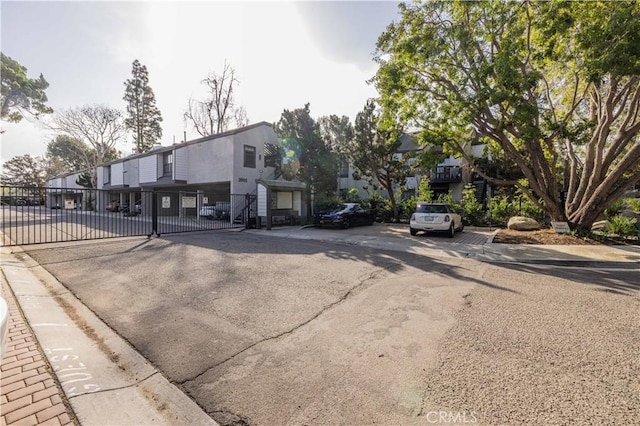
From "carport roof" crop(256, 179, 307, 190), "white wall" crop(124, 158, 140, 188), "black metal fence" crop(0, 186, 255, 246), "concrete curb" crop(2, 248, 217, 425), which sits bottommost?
"concrete curb" crop(2, 248, 217, 425)

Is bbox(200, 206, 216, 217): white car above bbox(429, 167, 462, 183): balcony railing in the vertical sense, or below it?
below

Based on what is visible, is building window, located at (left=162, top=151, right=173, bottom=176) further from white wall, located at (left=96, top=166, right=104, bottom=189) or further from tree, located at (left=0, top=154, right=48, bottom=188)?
tree, located at (left=0, top=154, right=48, bottom=188)

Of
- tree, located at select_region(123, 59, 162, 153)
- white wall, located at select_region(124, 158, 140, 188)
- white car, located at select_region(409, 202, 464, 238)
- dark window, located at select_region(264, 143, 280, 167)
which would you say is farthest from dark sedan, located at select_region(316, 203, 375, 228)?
tree, located at select_region(123, 59, 162, 153)

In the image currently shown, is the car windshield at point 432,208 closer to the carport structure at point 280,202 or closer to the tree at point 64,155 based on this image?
the carport structure at point 280,202

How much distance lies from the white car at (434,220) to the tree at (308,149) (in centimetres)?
711

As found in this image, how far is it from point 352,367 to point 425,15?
13.0 m

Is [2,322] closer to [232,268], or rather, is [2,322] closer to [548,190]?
[232,268]

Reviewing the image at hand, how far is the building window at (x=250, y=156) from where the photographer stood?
1864cm

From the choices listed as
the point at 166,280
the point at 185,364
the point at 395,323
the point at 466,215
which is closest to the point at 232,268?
the point at 166,280

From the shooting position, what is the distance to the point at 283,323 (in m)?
3.82

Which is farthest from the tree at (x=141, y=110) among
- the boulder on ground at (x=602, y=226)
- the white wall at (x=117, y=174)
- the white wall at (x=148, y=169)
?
the boulder on ground at (x=602, y=226)

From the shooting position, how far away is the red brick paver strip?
82.3 inches

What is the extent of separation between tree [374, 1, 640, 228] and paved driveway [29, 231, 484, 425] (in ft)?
21.3

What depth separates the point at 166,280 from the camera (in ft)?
18.9
